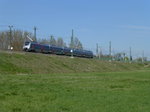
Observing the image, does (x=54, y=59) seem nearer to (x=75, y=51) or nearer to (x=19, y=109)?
(x=75, y=51)

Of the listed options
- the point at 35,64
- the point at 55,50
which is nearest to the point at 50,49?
the point at 55,50

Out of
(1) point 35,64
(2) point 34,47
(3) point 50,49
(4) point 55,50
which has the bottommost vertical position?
(1) point 35,64

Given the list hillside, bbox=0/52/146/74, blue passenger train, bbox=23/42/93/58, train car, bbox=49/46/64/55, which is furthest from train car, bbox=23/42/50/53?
hillside, bbox=0/52/146/74

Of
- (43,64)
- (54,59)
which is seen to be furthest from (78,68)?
(43,64)

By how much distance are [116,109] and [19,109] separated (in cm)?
306

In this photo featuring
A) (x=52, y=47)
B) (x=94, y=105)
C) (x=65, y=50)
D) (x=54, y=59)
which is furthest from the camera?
(x=65, y=50)

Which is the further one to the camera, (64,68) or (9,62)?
(64,68)

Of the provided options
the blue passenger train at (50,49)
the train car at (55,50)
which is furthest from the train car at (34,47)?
the train car at (55,50)

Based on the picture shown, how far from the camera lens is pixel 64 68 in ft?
218

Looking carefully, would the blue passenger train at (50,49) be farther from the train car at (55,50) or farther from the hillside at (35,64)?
the hillside at (35,64)

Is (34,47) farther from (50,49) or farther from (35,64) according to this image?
(35,64)

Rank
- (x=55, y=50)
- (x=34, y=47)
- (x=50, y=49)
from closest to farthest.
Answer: (x=34, y=47) → (x=50, y=49) → (x=55, y=50)

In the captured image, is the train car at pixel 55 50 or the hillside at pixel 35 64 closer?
the hillside at pixel 35 64

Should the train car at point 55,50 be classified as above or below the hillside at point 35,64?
above
